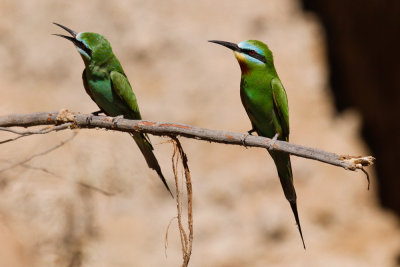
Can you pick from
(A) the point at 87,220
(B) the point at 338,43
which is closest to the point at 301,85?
(B) the point at 338,43

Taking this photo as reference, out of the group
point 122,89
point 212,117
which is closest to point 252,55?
point 122,89

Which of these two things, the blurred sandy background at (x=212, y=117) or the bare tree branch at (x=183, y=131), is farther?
the blurred sandy background at (x=212, y=117)

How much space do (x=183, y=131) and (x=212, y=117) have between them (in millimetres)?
4593

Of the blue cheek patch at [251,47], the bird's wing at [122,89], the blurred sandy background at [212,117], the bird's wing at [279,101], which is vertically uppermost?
the blurred sandy background at [212,117]

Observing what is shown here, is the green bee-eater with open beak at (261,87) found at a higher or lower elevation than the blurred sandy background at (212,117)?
lower

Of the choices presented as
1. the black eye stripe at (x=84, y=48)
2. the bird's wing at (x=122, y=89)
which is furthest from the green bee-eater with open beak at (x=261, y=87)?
the black eye stripe at (x=84, y=48)

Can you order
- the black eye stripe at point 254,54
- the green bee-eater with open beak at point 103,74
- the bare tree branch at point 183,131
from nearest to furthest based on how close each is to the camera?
the bare tree branch at point 183,131
the black eye stripe at point 254,54
the green bee-eater with open beak at point 103,74

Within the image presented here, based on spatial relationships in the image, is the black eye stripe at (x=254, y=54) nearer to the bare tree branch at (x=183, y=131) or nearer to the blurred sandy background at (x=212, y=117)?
the bare tree branch at (x=183, y=131)

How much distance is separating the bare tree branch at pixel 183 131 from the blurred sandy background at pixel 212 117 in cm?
306

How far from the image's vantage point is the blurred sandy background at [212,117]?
20.4ft

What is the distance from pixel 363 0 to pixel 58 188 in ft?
16.1

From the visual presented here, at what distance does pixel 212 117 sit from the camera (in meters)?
6.81

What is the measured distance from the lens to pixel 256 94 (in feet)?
9.41

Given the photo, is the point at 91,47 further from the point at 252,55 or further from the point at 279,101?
the point at 279,101
